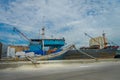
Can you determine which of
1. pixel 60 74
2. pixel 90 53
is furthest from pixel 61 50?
pixel 60 74

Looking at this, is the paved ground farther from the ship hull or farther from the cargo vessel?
the ship hull

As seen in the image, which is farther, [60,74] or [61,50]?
[61,50]

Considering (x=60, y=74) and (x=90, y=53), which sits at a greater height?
(x=90, y=53)

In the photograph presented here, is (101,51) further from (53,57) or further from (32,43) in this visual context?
(32,43)

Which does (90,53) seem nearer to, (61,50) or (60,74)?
(61,50)

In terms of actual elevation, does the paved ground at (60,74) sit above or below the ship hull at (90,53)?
below

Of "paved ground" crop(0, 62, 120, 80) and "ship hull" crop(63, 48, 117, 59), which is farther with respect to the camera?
"ship hull" crop(63, 48, 117, 59)

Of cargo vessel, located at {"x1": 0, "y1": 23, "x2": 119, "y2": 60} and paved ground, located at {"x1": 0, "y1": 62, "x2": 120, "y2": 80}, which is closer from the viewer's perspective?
paved ground, located at {"x1": 0, "y1": 62, "x2": 120, "y2": 80}

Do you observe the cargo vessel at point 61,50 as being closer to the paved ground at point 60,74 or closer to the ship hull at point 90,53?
the ship hull at point 90,53

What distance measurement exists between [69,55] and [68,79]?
23.4 metres

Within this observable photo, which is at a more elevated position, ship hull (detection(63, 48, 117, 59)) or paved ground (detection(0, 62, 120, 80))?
ship hull (detection(63, 48, 117, 59))

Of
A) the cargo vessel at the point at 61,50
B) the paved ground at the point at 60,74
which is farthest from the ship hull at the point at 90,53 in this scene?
the paved ground at the point at 60,74

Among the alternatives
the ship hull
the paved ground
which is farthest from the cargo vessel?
the paved ground

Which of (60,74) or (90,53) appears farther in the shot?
(90,53)
